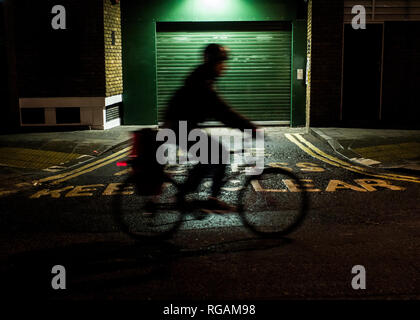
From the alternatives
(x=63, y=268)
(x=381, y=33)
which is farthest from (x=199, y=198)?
(x=381, y=33)

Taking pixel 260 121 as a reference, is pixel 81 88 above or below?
above

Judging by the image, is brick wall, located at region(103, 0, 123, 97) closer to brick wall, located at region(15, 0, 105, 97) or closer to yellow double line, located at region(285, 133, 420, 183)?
brick wall, located at region(15, 0, 105, 97)

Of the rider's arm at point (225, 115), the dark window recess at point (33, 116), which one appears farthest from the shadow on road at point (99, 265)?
the dark window recess at point (33, 116)

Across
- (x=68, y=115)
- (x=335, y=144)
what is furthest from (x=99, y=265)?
(x=68, y=115)

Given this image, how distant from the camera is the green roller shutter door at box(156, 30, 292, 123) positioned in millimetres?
16156

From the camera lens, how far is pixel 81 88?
15055 millimetres

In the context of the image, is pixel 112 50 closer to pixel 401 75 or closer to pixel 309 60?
pixel 309 60

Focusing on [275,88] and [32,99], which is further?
[275,88]

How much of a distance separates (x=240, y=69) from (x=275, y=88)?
1.22 metres

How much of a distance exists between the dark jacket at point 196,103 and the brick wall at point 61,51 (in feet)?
30.4

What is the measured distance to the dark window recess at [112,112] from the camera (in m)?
15.6

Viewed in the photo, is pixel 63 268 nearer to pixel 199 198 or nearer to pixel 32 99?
pixel 199 198

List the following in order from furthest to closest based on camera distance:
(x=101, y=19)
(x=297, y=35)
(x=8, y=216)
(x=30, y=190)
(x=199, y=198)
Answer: (x=297, y=35), (x=101, y=19), (x=30, y=190), (x=199, y=198), (x=8, y=216)
